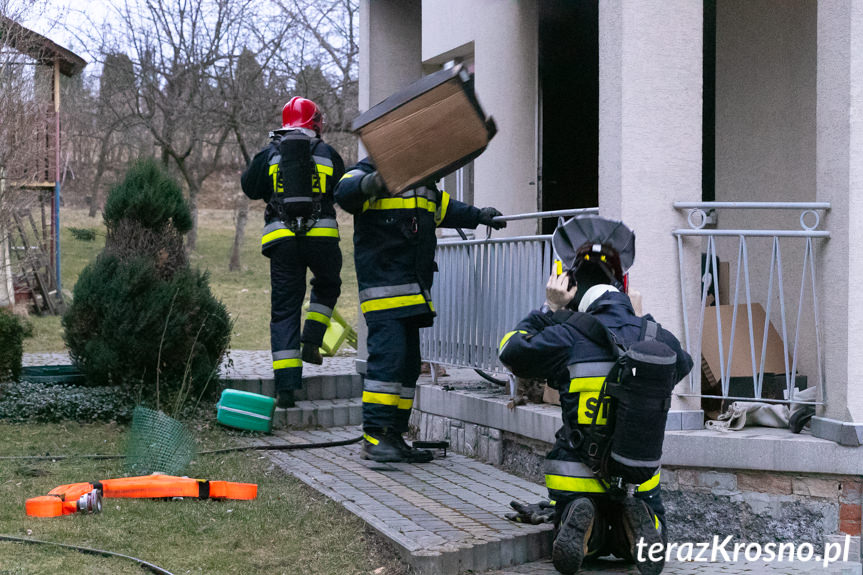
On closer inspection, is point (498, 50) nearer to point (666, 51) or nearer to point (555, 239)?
point (666, 51)

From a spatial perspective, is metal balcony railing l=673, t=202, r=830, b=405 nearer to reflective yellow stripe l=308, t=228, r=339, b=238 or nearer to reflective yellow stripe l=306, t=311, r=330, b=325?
reflective yellow stripe l=308, t=228, r=339, b=238

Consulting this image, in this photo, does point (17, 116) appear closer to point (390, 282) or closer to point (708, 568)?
point (390, 282)

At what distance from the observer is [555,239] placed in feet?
14.4

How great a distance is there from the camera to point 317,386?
855 cm

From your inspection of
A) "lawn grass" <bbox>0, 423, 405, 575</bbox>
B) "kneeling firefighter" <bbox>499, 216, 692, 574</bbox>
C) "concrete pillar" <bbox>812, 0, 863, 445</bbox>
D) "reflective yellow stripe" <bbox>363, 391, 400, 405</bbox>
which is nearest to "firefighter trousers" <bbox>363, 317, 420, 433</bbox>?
"reflective yellow stripe" <bbox>363, 391, 400, 405</bbox>

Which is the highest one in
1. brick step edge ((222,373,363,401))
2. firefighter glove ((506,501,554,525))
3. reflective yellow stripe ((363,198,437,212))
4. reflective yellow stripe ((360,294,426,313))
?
reflective yellow stripe ((363,198,437,212))

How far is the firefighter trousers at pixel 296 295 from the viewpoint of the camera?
7.25 meters

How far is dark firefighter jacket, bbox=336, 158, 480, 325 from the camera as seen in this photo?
586 centimetres

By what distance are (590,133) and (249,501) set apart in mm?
5253

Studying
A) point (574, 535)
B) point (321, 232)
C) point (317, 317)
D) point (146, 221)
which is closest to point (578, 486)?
point (574, 535)

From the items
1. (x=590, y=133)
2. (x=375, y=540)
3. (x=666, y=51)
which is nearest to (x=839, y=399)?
(x=666, y=51)

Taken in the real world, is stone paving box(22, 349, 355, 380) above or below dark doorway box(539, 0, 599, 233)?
below

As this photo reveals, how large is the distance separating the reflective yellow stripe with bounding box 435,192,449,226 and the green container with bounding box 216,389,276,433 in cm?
230

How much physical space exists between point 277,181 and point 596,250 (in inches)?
138
